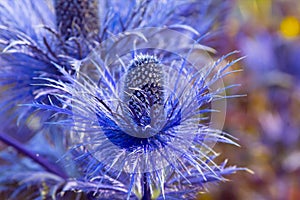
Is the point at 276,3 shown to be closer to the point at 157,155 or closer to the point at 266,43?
the point at 266,43

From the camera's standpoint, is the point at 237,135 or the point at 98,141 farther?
the point at 237,135

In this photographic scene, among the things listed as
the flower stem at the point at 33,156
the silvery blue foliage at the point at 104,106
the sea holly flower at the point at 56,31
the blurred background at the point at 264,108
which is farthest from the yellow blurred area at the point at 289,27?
the flower stem at the point at 33,156

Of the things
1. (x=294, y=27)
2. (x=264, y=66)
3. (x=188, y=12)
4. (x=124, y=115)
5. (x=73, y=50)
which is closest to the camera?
(x=124, y=115)

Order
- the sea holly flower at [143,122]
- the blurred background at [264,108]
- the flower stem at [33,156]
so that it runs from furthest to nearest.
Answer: the blurred background at [264,108]
the flower stem at [33,156]
the sea holly flower at [143,122]

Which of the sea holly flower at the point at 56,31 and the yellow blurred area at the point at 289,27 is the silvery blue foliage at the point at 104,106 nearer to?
the sea holly flower at the point at 56,31

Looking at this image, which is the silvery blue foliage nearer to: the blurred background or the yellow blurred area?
the blurred background

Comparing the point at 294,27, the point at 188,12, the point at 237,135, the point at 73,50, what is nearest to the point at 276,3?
the point at 294,27

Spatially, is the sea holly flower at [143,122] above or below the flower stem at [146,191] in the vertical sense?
above
